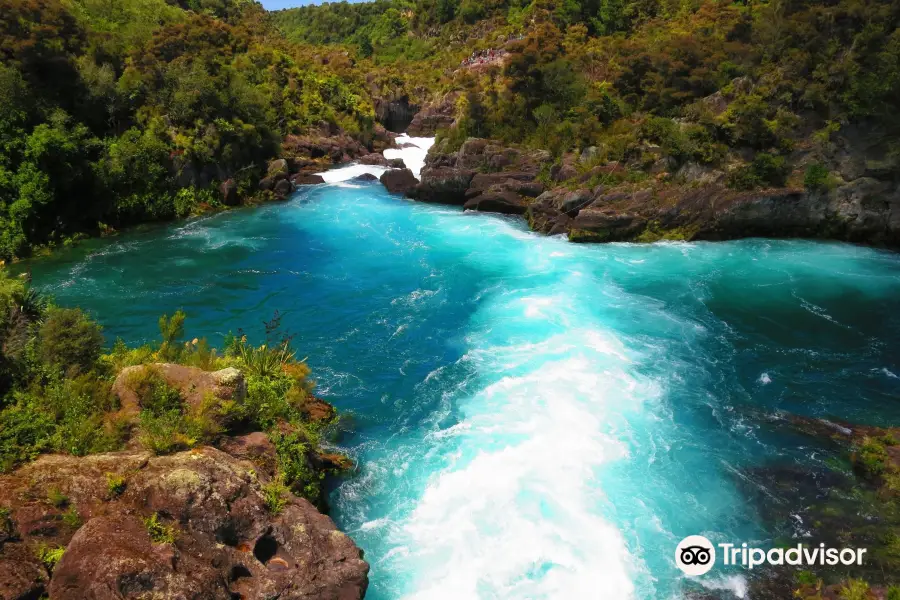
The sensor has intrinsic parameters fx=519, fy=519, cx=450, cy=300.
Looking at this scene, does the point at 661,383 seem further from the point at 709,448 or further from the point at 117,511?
the point at 117,511

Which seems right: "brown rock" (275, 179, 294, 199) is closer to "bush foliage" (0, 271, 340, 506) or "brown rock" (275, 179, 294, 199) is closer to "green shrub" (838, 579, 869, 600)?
"bush foliage" (0, 271, 340, 506)

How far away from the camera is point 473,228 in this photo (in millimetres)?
38812

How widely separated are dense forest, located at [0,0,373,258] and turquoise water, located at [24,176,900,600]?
3.17 meters

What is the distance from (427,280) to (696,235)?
18.6 metres

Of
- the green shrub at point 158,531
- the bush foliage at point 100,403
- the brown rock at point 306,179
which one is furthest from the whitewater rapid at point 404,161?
the green shrub at point 158,531

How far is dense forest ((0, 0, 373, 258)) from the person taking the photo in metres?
29.8

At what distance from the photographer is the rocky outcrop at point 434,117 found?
240ft

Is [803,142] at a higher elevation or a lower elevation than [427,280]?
higher

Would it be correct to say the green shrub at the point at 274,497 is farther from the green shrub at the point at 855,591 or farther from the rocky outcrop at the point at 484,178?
the rocky outcrop at the point at 484,178

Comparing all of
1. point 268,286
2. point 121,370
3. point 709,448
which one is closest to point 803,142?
point 709,448

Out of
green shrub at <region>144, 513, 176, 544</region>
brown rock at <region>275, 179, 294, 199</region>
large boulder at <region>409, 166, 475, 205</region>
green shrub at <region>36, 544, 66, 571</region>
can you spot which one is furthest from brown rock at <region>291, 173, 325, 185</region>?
green shrub at <region>36, 544, 66, 571</region>

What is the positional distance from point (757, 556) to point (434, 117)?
2795 inches

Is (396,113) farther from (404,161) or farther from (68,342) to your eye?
(68,342)

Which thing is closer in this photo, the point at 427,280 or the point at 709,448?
the point at 709,448
